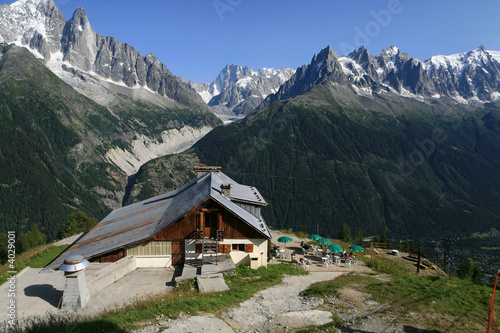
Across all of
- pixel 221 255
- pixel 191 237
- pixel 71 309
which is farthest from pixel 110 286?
pixel 221 255

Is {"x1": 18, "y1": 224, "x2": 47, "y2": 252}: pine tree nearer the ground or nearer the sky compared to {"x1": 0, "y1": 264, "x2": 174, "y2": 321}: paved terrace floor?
nearer the ground

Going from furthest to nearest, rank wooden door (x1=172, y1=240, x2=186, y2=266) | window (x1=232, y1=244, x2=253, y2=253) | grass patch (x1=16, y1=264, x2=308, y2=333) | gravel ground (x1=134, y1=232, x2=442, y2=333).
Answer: window (x1=232, y1=244, x2=253, y2=253)
wooden door (x1=172, y1=240, x2=186, y2=266)
gravel ground (x1=134, y1=232, x2=442, y2=333)
grass patch (x1=16, y1=264, x2=308, y2=333)

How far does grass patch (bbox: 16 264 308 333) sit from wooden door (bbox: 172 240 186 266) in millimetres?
6459

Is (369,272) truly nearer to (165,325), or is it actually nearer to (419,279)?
(419,279)

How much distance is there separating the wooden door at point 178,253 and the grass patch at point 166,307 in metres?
6.46

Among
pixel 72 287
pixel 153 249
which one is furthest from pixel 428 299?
pixel 72 287

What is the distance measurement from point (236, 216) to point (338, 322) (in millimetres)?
16695

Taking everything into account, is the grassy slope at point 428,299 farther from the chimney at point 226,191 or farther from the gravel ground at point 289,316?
the chimney at point 226,191

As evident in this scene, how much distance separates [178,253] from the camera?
30938 millimetres

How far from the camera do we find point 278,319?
17.3 m

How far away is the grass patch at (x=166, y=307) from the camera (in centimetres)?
1437

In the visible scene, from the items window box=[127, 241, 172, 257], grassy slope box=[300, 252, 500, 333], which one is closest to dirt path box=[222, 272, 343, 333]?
grassy slope box=[300, 252, 500, 333]

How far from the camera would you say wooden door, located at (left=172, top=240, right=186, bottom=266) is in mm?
30875

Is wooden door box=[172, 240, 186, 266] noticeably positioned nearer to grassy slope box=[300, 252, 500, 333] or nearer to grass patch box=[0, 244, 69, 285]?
grassy slope box=[300, 252, 500, 333]
